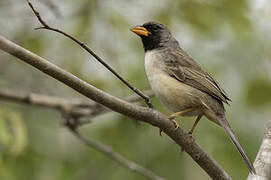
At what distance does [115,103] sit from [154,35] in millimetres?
2928

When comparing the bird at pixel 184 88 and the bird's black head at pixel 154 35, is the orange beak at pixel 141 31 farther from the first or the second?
the bird at pixel 184 88

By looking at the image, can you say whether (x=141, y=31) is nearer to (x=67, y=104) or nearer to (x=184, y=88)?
(x=184, y=88)

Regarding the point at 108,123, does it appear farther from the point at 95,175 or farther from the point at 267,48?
the point at 267,48

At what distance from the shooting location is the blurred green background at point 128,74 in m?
5.77

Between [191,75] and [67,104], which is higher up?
[191,75]


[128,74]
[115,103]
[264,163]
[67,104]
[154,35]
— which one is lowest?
[67,104]

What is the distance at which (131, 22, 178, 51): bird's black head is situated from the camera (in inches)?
236

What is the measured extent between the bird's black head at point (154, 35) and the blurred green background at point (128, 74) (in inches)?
4.7

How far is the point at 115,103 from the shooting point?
3326 mm

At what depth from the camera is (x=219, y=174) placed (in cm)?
395

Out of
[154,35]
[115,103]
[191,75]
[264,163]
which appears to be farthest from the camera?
[154,35]

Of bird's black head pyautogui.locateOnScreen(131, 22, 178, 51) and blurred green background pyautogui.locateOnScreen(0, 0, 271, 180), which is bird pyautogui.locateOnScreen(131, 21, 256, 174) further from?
blurred green background pyautogui.locateOnScreen(0, 0, 271, 180)

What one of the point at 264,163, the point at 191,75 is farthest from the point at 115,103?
the point at 191,75

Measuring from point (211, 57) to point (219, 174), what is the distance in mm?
3002
